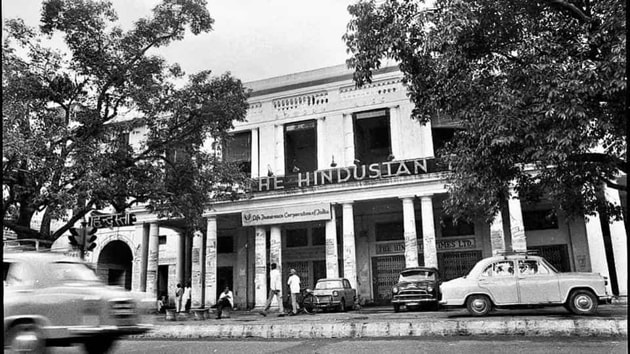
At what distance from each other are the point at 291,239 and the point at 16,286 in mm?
19090

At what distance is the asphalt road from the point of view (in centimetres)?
732

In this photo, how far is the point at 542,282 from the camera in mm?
12375

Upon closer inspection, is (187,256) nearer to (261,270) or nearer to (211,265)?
(211,265)

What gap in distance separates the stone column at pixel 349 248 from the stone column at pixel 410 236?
228 cm

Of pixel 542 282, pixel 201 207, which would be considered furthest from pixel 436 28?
pixel 201 207

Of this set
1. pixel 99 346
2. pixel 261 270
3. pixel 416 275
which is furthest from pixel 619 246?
pixel 99 346

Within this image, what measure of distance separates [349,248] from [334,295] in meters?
3.00

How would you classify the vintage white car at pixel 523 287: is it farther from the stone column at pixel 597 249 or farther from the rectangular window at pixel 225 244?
the rectangular window at pixel 225 244

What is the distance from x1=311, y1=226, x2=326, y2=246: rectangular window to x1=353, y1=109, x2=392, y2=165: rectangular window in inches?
161

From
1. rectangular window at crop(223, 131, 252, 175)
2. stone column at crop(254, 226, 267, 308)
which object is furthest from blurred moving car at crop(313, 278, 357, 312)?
rectangular window at crop(223, 131, 252, 175)

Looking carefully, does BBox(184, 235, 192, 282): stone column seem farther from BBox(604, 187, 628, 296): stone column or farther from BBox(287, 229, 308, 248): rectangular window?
BBox(604, 187, 628, 296): stone column

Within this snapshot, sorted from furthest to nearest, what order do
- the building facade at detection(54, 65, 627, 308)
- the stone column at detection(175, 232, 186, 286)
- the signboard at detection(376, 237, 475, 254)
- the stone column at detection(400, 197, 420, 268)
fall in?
the stone column at detection(175, 232, 186, 286) < the signboard at detection(376, 237, 475, 254) < the building facade at detection(54, 65, 627, 308) < the stone column at detection(400, 197, 420, 268)

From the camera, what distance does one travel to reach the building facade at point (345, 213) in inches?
801

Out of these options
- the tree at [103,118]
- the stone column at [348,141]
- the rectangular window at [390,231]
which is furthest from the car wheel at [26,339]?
the rectangular window at [390,231]
